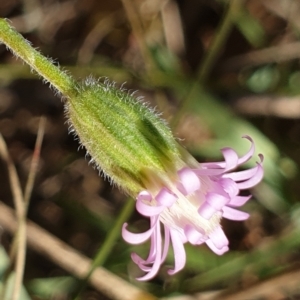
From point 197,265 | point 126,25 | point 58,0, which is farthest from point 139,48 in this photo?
point 197,265

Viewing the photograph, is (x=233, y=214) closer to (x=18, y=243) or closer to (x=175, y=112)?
(x=18, y=243)

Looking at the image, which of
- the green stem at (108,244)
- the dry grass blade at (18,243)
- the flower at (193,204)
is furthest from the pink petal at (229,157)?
the dry grass blade at (18,243)

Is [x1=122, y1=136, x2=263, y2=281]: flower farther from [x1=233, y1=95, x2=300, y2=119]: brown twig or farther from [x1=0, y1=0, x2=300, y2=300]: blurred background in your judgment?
[x1=233, y1=95, x2=300, y2=119]: brown twig

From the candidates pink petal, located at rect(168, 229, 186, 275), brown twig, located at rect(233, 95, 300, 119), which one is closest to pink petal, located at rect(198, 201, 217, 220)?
pink petal, located at rect(168, 229, 186, 275)

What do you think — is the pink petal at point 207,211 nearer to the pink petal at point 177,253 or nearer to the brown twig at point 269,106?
the pink petal at point 177,253

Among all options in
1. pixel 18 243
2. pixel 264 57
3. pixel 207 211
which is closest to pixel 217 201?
pixel 207 211

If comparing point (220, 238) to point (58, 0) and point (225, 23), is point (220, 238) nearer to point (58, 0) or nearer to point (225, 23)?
point (225, 23)

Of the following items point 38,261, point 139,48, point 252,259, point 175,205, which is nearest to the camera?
point 175,205
